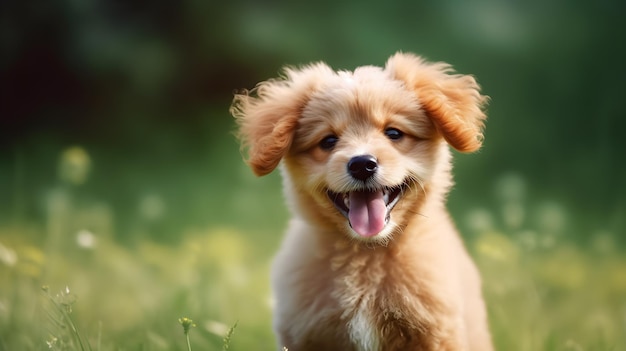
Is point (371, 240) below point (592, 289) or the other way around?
the other way around

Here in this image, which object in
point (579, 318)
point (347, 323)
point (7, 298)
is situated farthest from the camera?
point (579, 318)

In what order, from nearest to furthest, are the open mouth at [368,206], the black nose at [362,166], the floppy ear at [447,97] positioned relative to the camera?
the black nose at [362,166] → the open mouth at [368,206] → the floppy ear at [447,97]

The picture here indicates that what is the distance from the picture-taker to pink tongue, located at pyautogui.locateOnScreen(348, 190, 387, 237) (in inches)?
141

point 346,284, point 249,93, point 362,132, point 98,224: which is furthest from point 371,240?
point 98,224

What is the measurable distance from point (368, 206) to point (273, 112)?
60cm

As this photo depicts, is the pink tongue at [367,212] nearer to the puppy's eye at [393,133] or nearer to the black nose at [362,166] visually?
the black nose at [362,166]

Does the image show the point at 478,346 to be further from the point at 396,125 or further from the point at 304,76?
the point at 304,76

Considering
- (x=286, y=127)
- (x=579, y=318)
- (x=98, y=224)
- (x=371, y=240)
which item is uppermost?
(x=286, y=127)

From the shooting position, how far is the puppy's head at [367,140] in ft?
11.8

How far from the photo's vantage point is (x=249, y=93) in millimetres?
4172

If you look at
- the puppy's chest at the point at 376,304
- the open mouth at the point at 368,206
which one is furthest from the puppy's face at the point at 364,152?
the puppy's chest at the point at 376,304

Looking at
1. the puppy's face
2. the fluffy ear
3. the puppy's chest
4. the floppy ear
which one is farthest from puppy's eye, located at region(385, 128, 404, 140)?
the puppy's chest

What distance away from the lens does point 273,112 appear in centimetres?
389

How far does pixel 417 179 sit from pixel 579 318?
200 cm
